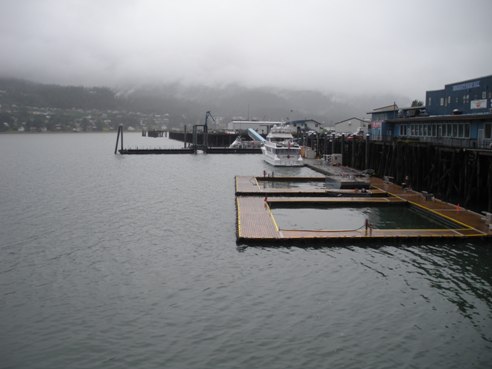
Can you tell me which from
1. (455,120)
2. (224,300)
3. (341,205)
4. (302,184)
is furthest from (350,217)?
(224,300)

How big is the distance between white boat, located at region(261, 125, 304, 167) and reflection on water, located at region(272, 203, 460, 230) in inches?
1322

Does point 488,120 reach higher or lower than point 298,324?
higher

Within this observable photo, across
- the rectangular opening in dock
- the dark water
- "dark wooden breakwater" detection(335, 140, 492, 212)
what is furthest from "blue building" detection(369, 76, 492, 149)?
the dark water

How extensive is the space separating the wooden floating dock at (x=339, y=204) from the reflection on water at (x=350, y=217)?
51 cm

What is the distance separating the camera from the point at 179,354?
1500cm

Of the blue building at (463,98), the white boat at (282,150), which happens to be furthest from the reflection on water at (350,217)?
the white boat at (282,150)

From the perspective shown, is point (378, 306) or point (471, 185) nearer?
point (378, 306)

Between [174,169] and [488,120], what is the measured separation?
44.8 m

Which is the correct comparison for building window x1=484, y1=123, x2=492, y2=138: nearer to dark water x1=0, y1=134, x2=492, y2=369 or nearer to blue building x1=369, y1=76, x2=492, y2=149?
blue building x1=369, y1=76, x2=492, y2=149

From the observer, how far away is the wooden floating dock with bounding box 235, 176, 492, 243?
2683cm

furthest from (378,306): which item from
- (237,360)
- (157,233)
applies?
(157,233)

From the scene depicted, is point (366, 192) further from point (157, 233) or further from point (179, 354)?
point (179, 354)

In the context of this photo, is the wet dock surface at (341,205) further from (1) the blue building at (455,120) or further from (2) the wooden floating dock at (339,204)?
(1) the blue building at (455,120)

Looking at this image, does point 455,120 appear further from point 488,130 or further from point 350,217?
point 350,217
